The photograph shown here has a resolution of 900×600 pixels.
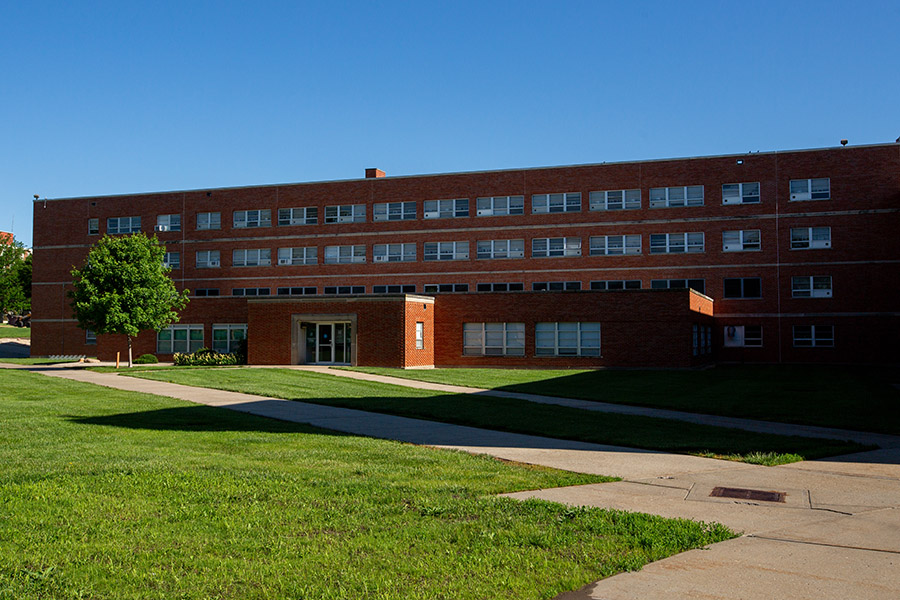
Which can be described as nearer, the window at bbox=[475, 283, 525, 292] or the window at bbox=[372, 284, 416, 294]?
the window at bbox=[475, 283, 525, 292]

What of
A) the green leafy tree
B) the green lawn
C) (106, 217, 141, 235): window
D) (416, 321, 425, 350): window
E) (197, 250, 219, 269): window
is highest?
(106, 217, 141, 235): window

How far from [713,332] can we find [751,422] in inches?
1356

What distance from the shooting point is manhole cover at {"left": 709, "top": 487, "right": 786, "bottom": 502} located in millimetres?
8570

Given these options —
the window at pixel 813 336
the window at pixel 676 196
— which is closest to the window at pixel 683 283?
the window at pixel 676 196

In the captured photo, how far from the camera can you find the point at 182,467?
965 cm

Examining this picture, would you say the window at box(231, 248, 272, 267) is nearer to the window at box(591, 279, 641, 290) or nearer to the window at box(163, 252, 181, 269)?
the window at box(163, 252, 181, 269)

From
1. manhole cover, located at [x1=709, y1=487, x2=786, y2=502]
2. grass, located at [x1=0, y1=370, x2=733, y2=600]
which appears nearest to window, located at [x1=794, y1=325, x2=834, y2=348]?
grass, located at [x1=0, y1=370, x2=733, y2=600]

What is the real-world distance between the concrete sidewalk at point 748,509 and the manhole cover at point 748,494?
12 centimetres

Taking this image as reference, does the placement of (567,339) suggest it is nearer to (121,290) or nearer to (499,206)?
(499,206)

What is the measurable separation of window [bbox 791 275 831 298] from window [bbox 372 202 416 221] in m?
25.1

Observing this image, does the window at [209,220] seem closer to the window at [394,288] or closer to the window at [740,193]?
the window at [394,288]

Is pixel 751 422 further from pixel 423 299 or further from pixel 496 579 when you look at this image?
pixel 423 299

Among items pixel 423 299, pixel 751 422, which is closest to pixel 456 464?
pixel 751 422

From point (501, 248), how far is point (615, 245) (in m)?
7.52
